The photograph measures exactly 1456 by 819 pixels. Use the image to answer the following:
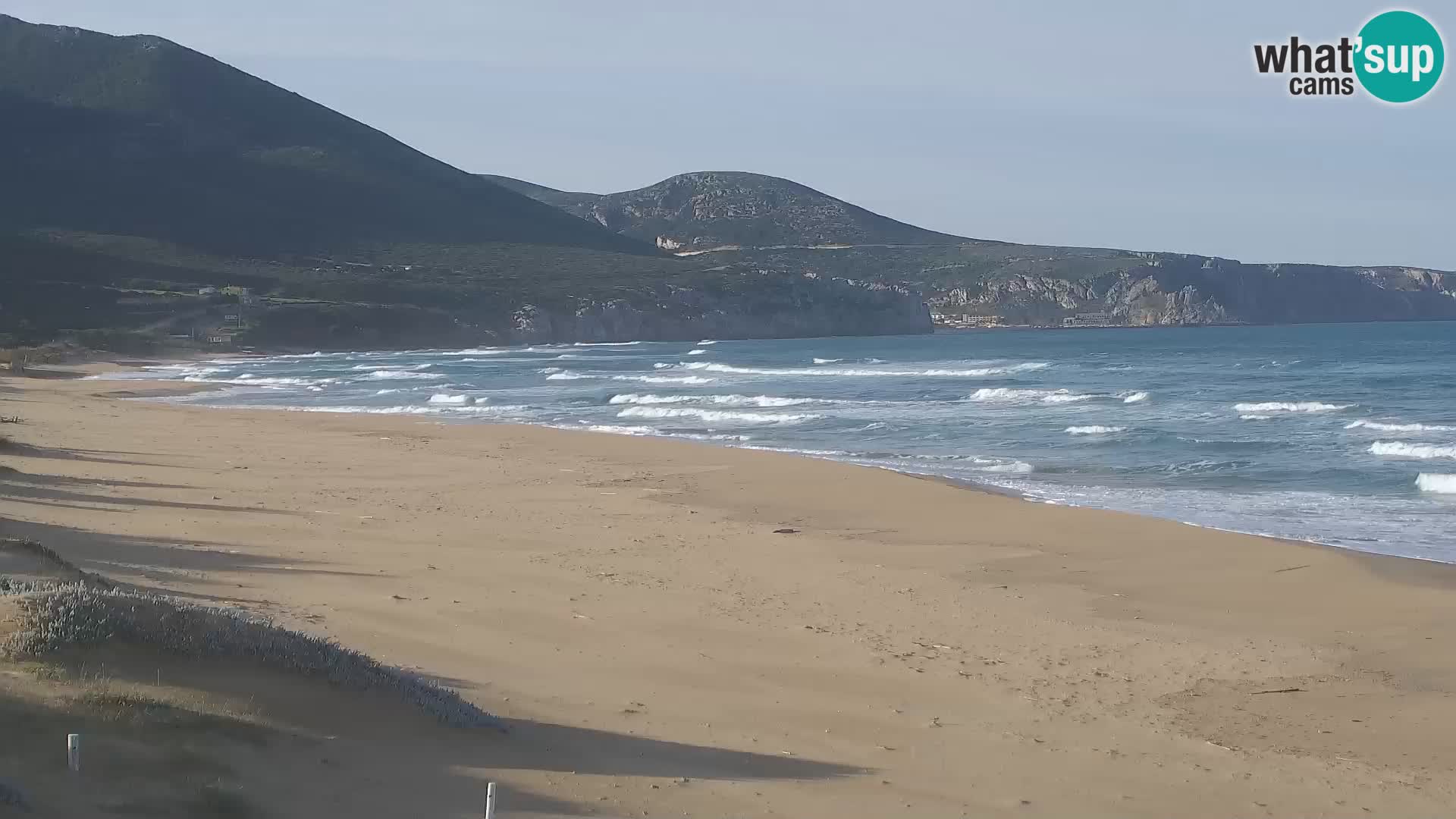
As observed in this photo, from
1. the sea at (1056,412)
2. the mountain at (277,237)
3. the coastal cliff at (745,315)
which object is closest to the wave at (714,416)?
the sea at (1056,412)

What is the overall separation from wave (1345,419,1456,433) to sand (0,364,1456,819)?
1454cm

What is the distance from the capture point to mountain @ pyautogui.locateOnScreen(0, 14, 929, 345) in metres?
88.5

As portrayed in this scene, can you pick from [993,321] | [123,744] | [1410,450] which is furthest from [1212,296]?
[123,744]

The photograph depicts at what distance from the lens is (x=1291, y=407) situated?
33.2 meters

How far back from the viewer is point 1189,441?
81.7 feet

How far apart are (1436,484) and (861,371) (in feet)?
125

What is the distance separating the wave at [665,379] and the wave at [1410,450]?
93.0ft

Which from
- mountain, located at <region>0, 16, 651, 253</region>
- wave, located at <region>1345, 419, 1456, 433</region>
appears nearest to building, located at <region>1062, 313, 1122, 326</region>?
mountain, located at <region>0, 16, 651, 253</region>

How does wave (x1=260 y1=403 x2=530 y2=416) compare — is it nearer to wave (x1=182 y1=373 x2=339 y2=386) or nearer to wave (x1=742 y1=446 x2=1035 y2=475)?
wave (x1=182 y1=373 x2=339 y2=386)

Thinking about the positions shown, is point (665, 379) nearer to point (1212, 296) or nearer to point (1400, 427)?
point (1400, 427)

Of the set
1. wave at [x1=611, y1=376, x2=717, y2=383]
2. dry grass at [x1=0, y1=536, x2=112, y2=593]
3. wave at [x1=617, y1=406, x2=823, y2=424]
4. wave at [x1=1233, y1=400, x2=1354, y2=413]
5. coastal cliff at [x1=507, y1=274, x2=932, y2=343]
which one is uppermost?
coastal cliff at [x1=507, y1=274, x2=932, y2=343]

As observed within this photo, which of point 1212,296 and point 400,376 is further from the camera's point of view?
point 1212,296

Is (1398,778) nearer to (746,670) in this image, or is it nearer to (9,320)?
(746,670)

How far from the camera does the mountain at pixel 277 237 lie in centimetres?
8850
